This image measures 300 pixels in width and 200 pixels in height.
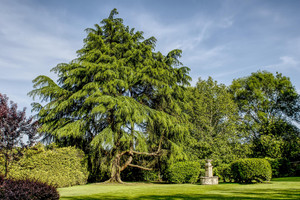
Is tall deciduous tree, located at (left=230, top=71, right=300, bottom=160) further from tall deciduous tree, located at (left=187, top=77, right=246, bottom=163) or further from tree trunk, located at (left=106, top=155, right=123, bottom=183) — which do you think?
tree trunk, located at (left=106, top=155, right=123, bottom=183)

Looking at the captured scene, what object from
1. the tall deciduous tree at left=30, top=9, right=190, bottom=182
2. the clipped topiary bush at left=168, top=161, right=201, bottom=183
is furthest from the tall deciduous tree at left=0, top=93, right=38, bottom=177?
the clipped topiary bush at left=168, top=161, right=201, bottom=183

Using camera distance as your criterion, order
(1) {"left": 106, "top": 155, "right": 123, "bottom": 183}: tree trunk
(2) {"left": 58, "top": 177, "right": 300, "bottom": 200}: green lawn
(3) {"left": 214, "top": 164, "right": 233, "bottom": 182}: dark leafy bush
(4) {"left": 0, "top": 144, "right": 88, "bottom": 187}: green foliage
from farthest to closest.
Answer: (3) {"left": 214, "top": 164, "right": 233, "bottom": 182}: dark leafy bush
(1) {"left": 106, "top": 155, "right": 123, "bottom": 183}: tree trunk
(4) {"left": 0, "top": 144, "right": 88, "bottom": 187}: green foliage
(2) {"left": 58, "top": 177, "right": 300, "bottom": 200}: green lawn

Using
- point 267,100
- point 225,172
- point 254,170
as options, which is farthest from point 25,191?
point 267,100

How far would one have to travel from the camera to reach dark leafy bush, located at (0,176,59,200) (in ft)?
17.5

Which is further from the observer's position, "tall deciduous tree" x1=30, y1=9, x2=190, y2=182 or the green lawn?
"tall deciduous tree" x1=30, y1=9, x2=190, y2=182

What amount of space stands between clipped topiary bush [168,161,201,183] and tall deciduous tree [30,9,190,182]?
1.42m

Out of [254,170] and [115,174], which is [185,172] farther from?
[115,174]

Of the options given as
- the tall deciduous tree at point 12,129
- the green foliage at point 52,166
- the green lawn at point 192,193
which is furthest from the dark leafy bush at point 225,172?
the tall deciduous tree at point 12,129

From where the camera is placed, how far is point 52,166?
1298 cm

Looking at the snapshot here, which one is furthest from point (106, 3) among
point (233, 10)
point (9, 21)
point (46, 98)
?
point (46, 98)

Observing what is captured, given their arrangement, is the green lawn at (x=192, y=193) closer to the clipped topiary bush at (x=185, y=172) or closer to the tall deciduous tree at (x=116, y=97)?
the tall deciduous tree at (x=116, y=97)

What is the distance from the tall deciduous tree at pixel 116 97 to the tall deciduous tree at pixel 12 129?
14.5ft

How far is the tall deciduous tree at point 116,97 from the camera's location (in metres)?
14.5

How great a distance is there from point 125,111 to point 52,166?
5.23m
